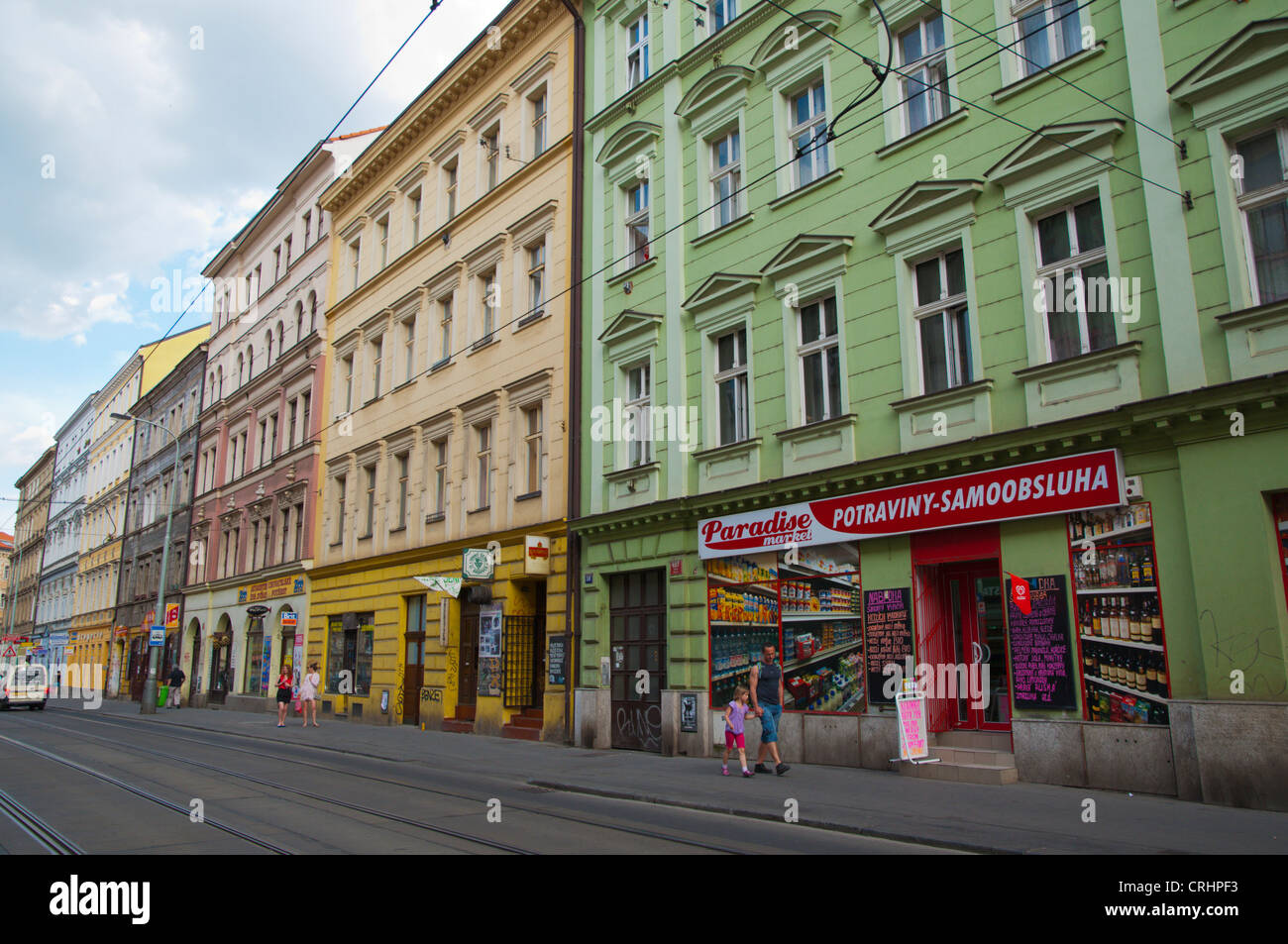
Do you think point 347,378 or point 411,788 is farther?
point 347,378

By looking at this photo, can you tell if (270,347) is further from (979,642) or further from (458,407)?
(979,642)

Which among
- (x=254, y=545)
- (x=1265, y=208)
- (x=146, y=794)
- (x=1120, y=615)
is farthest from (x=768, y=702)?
(x=254, y=545)

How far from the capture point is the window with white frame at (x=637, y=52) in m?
21.0

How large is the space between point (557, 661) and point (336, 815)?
33.9 feet

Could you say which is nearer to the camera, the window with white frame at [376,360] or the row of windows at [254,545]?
the window with white frame at [376,360]

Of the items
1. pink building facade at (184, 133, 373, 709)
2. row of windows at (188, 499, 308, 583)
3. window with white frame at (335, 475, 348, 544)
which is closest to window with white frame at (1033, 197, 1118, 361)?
window with white frame at (335, 475, 348, 544)

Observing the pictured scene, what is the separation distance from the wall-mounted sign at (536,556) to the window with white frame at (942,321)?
9931mm

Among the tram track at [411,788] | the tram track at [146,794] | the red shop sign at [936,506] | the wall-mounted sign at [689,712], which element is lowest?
the tram track at [411,788]

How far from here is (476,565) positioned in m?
22.1

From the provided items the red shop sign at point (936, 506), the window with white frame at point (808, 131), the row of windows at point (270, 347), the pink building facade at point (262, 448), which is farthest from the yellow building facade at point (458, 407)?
the window with white frame at point (808, 131)

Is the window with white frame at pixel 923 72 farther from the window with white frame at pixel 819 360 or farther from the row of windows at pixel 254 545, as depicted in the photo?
the row of windows at pixel 254 545

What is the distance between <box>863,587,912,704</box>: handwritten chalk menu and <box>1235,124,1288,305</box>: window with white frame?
5.91m
